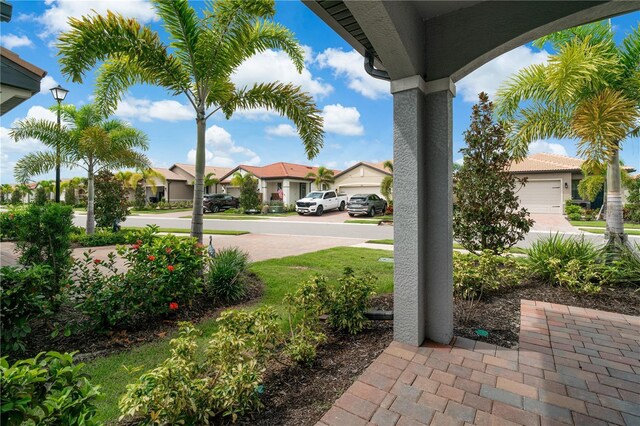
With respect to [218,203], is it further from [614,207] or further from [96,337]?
[614,207]

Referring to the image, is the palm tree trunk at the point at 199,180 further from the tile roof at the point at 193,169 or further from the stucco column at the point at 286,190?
the tile roof at the point at 193,169

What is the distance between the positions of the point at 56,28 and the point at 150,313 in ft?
14.7

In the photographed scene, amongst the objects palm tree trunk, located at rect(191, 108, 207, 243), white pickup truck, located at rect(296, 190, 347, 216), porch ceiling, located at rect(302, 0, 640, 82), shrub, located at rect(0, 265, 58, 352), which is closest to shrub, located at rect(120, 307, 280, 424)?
shrub, located at rect(0, 265, 58, 352)

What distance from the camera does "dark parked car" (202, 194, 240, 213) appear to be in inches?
1076

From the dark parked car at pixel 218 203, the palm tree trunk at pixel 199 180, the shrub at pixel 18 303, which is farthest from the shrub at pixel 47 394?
the dark parked car at pixel 218 203

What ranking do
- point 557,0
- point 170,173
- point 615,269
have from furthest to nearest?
point 170,173 < point 615,269 < point 557,0

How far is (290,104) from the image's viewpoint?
6.49 meters

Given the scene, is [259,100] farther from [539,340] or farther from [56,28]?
[539,340]

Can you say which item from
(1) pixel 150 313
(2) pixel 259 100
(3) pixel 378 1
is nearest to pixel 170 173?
(2) pixel 259 100

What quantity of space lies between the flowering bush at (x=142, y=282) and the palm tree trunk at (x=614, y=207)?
705cm

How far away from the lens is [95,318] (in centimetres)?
356

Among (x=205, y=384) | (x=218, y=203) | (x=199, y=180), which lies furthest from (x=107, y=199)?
(x=218, y=203)

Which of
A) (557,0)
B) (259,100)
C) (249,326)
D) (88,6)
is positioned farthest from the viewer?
(259,100)

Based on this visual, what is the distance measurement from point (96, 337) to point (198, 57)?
471cm
